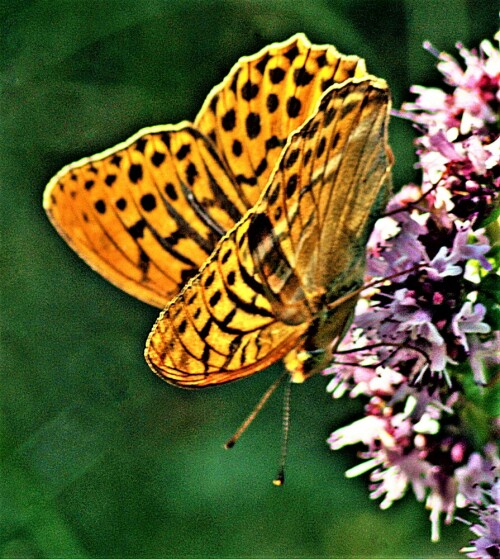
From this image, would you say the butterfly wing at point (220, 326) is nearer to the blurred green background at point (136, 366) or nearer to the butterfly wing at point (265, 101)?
the butterfly wing at point (265, 101)

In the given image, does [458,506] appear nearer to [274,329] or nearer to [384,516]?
[274,329]

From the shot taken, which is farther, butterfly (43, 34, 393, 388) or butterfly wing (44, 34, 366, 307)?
butterfly wing (44, 34, 366, 307)

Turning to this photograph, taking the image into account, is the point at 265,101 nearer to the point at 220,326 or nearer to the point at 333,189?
the point at 333,189

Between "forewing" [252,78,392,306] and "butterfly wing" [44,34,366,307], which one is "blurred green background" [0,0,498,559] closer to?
"butterfly wing" [44,34,366,307]

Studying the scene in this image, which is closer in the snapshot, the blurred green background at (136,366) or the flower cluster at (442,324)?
the flower cluster at (442,324)

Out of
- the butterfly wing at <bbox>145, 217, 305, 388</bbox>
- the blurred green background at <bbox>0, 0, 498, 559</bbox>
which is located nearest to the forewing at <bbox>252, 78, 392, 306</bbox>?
the butterfly wing at <bbox>145, 217, 305, 388</bbox>

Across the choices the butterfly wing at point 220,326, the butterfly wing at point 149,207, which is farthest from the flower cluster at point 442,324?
the butterfly wing at point 149,207

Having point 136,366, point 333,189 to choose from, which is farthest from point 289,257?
point 136,366
